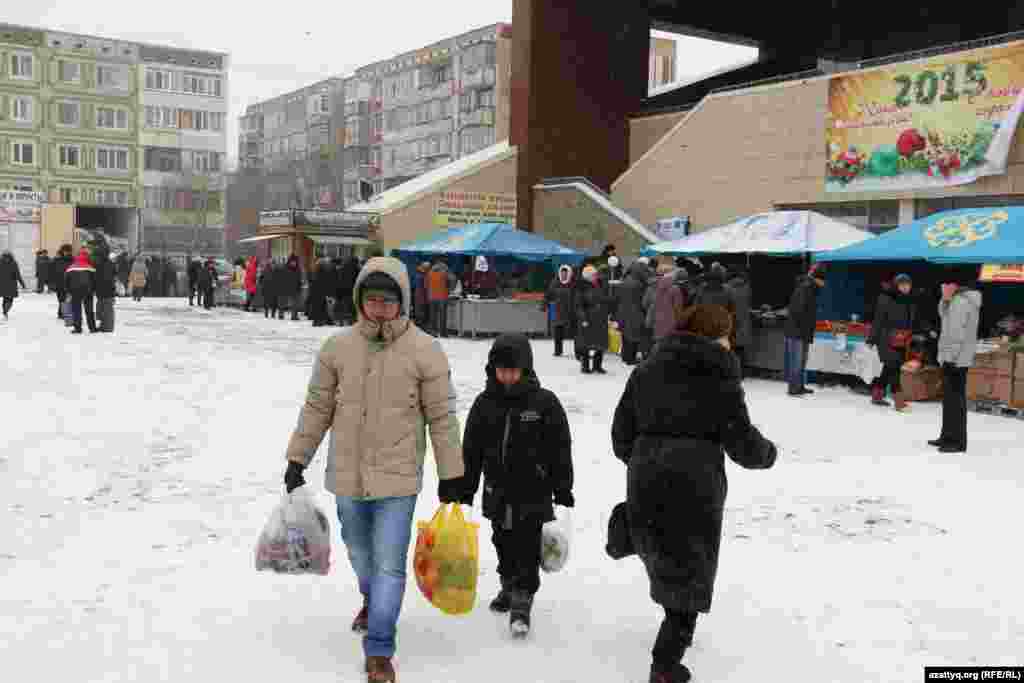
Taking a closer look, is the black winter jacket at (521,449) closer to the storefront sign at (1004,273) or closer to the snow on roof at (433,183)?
the storefront sign at (1004,273)

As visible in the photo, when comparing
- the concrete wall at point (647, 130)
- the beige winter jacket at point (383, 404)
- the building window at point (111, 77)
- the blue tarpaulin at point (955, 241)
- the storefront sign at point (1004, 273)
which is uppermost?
the building window at point (111, 77)

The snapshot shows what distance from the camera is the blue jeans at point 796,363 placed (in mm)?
13602

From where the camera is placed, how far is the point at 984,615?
16.4 feet

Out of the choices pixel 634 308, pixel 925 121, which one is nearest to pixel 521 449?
pixel 634 308

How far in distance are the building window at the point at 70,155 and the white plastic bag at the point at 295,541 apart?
6902cm

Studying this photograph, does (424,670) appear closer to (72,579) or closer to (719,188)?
(72,579)

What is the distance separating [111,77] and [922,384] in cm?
6557

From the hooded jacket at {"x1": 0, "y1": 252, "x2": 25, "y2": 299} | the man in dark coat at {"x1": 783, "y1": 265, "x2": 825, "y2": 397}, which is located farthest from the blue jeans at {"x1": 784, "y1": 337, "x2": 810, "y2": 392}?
the hooded jacket at {"x1": 0, "y1": 252, "x2": 25, "y2": 299}

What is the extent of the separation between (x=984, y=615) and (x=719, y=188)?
19392 mm

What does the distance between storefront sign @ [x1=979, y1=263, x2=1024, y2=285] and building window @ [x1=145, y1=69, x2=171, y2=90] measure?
6558cm

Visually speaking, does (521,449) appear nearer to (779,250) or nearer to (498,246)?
(779,250)

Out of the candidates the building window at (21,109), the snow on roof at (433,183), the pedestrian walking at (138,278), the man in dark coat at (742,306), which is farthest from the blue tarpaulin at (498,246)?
the building window at (21,109)

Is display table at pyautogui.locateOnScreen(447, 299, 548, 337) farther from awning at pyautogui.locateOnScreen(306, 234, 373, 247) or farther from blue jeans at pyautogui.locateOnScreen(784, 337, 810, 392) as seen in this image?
awning at pyautogui.locateOnScreen(306, 234, 373, 247)

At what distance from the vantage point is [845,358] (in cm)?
1418
